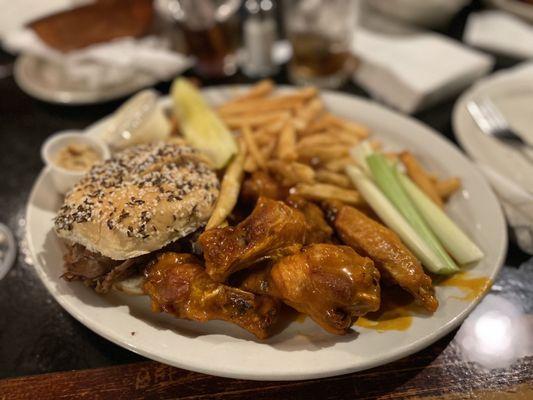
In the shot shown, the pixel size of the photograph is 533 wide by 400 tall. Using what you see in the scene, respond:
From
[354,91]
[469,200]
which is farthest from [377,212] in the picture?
[354,91]

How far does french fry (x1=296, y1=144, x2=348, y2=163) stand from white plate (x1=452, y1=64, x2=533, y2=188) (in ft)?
3.07

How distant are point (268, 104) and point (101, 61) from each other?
154 cm

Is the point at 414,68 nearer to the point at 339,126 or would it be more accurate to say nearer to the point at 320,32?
the point at 320,32

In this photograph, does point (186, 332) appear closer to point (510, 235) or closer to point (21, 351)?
point (21, 351)

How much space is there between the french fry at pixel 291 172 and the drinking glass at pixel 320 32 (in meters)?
1.48

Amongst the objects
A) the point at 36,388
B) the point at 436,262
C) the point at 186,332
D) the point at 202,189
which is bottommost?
the point at 36,388

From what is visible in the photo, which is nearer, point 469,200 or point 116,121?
point 469,200

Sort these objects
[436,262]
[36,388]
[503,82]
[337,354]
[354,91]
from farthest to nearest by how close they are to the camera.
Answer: [354,91]
[503,82]
[436,262]
[36,388]
[337,354]

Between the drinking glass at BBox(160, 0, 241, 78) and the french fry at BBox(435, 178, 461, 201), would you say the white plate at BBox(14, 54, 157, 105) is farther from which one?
the french fry at BBox(435, 178, 461, 201)

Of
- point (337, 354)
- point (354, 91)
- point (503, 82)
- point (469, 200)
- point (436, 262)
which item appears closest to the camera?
point (337, 354)

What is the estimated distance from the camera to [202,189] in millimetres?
2332

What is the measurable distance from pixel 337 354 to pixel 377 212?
0.82 metres

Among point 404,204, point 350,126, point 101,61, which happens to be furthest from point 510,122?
point 101,61

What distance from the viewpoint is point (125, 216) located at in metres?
2.11
